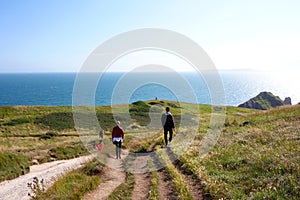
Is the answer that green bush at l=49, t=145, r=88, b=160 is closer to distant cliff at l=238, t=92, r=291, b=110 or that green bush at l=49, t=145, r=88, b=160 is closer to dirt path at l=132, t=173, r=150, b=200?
dirt path at l=132, t=173, r=150, b=200

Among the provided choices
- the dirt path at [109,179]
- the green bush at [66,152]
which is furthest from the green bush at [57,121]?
the dirt path at [109,179]

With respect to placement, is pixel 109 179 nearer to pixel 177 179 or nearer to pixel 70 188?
pixel 70 188

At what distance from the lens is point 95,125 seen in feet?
210

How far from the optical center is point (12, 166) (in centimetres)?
2916

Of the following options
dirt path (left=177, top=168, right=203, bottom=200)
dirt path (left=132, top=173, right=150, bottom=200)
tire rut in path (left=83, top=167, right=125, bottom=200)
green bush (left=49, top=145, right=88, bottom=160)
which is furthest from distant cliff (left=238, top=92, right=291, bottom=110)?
dirt path (left=177, top=168, right=203, bottom=200)

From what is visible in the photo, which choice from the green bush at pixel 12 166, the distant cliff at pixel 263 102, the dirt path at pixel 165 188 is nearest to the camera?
the dirt path at pixel 165 188

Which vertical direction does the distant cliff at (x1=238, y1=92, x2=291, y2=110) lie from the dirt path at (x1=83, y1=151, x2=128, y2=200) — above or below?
below

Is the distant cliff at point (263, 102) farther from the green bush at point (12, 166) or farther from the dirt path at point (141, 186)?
the dirt path at point (141, 186)

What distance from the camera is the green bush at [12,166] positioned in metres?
27.7

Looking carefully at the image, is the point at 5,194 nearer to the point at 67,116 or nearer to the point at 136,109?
the point at 67,116

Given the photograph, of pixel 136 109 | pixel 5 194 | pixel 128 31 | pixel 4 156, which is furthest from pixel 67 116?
pixel 128 31

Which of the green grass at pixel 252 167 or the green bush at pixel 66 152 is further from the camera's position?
the green bush at pixel 66 152

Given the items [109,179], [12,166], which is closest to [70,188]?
[109,179]

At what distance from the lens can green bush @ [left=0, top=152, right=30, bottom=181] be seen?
27692 mm
